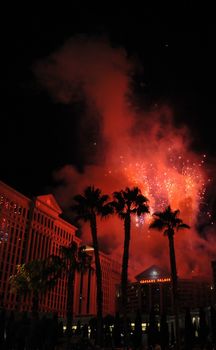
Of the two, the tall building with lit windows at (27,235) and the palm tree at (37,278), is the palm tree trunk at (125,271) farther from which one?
the tall building with lit windows at (27,235)

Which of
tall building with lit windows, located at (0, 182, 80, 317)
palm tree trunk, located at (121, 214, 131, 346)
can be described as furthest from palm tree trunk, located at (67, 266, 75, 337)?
tall building with lit windows, located at (0, 182, 80, 317)

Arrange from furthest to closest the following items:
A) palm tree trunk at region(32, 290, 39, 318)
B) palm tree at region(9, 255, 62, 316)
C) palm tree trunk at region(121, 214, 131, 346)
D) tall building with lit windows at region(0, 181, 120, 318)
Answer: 1. tall building with lit windows at region(0, 181, 120, 318)
2. palm tree at region(9, 255, 62, 316)
3. palm tree trunk at region(32, 290, 39, 318)
4. palm tree trunk at region(121, 214, 131, 346)

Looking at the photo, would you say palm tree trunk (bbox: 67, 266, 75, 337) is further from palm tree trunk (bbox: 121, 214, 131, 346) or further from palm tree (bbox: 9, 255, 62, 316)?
palm tree trunk (bbox: 121, 214, 131, 346)

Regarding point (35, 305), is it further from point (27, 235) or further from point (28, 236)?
point (27, 235)

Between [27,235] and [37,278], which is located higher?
[27,235]

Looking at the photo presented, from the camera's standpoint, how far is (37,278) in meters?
60.1

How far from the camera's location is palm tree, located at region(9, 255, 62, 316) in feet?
190

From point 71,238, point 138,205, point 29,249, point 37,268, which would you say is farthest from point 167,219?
point 71,238

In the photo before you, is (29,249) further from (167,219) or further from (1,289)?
(167,219)

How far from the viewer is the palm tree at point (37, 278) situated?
2281 inches

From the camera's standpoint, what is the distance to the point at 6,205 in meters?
114

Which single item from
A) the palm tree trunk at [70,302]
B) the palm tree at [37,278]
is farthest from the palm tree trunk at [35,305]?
the palm tree trunk at [70,302]

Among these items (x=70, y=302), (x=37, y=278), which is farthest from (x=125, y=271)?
(x=37, y=278)

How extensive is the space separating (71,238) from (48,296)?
1119 inches
